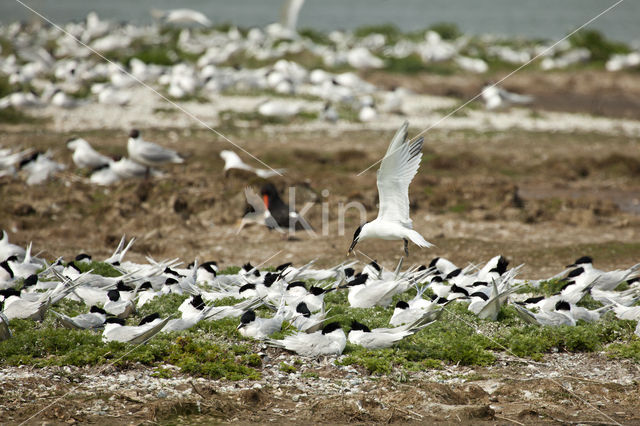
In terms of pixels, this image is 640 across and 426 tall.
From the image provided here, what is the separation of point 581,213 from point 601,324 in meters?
5.19

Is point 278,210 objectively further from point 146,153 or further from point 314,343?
point 314,343

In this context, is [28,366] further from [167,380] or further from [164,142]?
[164,142]

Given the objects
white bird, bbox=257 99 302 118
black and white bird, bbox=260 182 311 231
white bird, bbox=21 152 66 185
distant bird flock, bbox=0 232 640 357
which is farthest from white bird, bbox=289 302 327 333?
white bird, bbox=257 99 302 118

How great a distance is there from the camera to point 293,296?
7805mm

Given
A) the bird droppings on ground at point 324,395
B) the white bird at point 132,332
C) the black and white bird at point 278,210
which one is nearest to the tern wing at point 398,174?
the bird droppings on ground at point 324,395

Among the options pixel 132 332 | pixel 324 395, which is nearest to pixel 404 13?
pixel 132 332

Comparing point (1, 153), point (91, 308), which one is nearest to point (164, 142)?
point (1, 153)

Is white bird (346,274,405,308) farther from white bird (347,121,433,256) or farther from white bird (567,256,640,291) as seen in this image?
white bird (567,256,640,291)

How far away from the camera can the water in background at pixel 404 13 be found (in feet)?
143

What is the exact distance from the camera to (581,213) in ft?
39.9

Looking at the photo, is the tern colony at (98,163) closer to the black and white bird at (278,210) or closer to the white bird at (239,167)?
the white bird at (239,167)

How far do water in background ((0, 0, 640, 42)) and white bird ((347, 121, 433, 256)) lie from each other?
32.7m

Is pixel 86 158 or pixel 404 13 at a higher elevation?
pixel 404 13

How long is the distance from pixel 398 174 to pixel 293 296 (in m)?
1.78
